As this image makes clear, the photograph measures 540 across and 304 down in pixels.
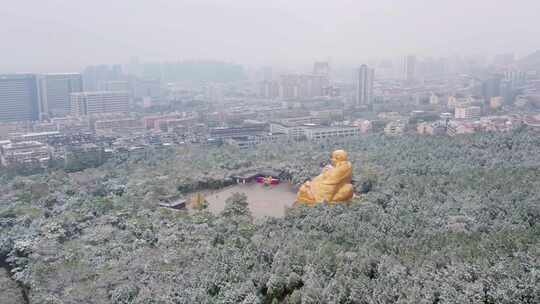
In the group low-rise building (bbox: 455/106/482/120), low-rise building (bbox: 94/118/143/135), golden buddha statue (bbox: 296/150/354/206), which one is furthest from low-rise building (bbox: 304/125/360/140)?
golden buddha statue (bbox: 296/150/354/206)

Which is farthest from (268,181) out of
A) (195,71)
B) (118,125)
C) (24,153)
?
(195,71)

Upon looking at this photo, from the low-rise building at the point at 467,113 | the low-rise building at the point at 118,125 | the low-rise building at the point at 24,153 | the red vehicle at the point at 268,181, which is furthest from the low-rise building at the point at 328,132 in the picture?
the low-rise building at the point at 24,153

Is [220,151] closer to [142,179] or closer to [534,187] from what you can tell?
[142,179]

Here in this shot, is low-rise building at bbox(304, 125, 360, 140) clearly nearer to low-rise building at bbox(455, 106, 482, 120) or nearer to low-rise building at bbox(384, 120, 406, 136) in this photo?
low-rise building at bbox(384, 120, 406, 136)

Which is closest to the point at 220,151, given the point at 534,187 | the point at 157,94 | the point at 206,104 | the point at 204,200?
the point at 204,200

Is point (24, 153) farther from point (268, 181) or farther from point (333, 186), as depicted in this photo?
point (333, 186)

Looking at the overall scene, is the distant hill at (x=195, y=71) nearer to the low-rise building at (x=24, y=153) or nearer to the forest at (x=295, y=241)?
the low-rise building at (x=24, y=153)
